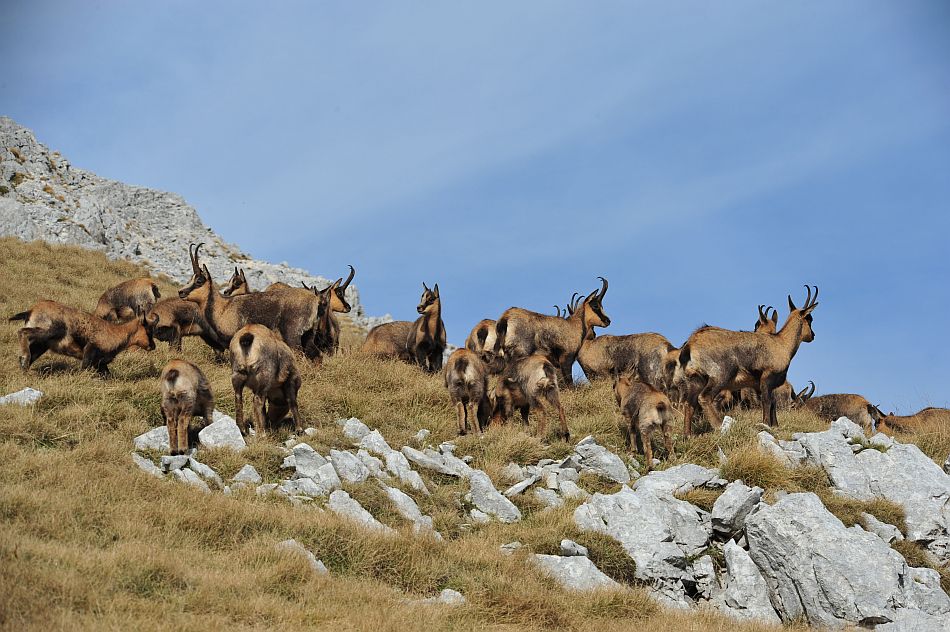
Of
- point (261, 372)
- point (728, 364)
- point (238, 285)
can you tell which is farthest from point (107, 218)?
point (728, 364)

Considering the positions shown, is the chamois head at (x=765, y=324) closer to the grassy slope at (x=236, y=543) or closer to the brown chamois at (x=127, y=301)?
the grassy slope at (x=236, y=543)

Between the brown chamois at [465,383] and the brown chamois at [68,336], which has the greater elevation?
the brown chamois at [68,336]

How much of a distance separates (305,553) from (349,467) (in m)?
2.55

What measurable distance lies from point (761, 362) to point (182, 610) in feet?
36.8

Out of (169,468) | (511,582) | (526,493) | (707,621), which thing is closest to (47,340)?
(169,468)

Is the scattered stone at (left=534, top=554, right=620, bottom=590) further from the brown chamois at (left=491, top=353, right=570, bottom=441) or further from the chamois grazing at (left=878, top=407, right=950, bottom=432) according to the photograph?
the chamois grazing at (left=878, top=407, right=950, bottom=432)

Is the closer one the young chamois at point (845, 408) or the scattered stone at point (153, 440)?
the scattered stone at point (153, 440)

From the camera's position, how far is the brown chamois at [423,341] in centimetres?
1805

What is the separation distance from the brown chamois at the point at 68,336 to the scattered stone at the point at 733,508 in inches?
404

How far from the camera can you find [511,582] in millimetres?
7984

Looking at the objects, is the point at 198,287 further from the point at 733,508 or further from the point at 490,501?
the point at 733,508

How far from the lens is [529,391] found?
13.4 meters

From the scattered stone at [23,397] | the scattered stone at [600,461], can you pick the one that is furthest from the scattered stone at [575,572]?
the scattered stone at [23,397]

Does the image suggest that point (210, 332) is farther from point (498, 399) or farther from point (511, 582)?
point (511, 582)
